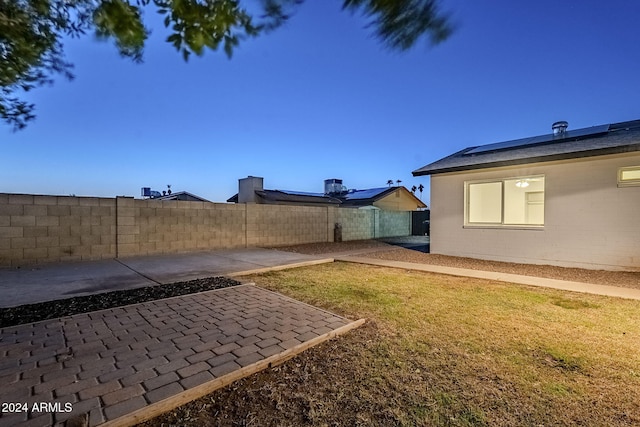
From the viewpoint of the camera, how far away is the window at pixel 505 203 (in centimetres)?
866

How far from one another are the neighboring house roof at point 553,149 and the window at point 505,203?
75 centimetres

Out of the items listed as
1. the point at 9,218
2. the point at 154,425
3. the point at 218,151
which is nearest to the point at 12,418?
the point at 154,425

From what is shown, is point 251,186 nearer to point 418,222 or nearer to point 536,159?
point 418,222

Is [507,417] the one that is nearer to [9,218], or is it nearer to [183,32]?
[183,32]

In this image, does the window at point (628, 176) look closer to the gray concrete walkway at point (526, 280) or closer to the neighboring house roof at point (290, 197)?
the gray concrete walkway at point (526, 280)

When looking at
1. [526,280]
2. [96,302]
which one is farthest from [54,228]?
[526,280]

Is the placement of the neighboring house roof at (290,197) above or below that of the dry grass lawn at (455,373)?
above

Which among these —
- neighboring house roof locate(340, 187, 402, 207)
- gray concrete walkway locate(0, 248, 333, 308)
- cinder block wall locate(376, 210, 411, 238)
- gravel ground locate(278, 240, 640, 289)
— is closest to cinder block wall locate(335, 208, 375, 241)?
cinder block wall locate(376, 210, 411, 238)

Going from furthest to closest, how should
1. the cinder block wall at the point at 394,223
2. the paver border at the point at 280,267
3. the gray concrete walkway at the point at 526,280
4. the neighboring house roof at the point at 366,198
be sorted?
the neighboring house roof at the point at 366,198 < the cinder block wall at the point at 394,223 < the paver border at the point at 280,267 < the gray concrete walkway at the point at 526,280

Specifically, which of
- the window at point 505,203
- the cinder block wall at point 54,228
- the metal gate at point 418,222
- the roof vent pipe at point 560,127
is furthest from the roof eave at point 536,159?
the metal gate at point 418,222

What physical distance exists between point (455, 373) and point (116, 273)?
654cm

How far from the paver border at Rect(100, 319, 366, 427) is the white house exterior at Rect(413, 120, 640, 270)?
7202mm

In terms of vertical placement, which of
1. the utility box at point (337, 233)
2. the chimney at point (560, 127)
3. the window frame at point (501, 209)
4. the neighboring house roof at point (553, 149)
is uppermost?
the chimney at point (560, 127)

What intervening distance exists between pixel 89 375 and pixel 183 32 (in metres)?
→ 2.49
